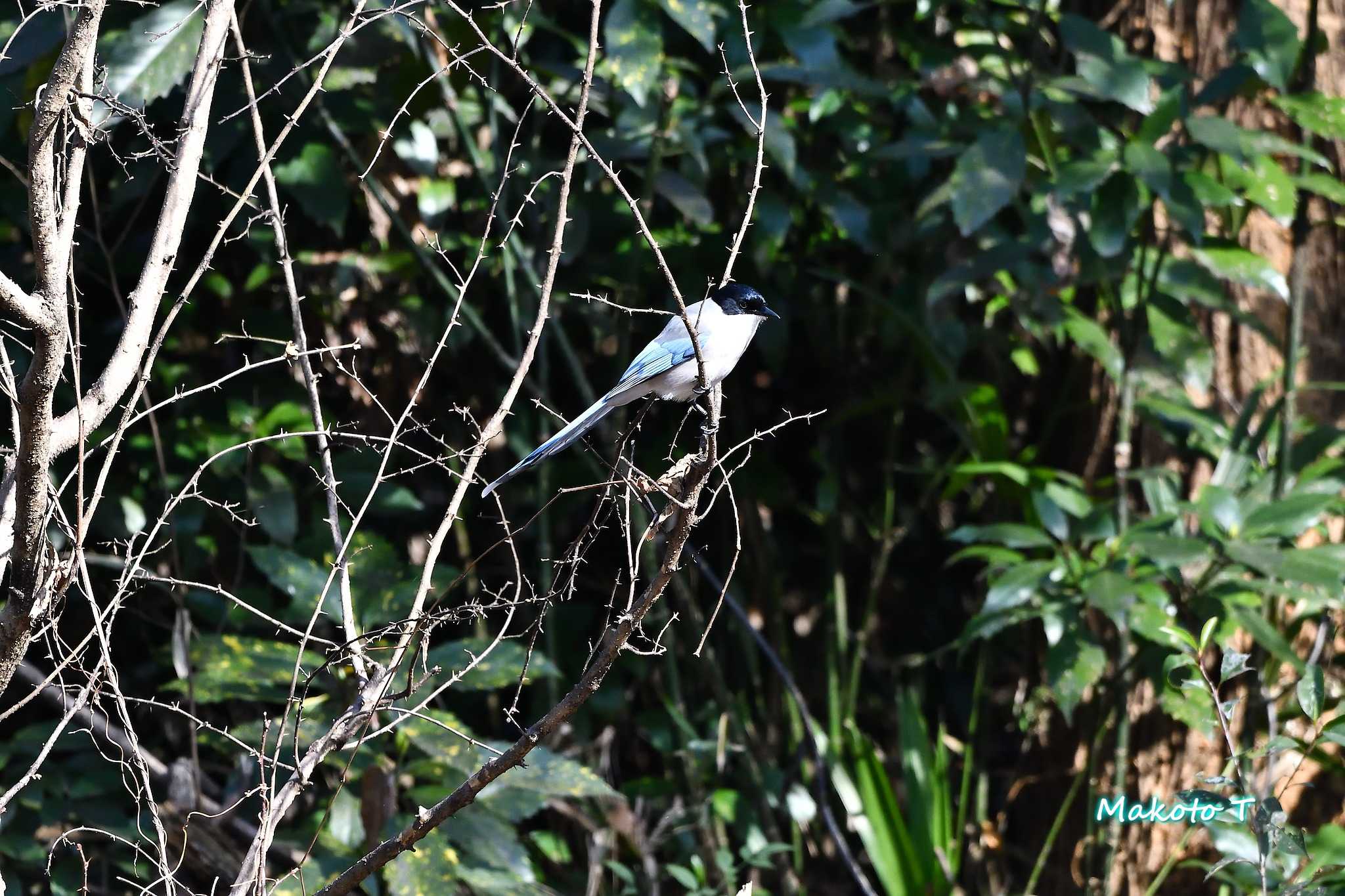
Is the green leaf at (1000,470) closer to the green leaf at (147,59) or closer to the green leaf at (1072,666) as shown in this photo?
the green leaf at (1072,666)

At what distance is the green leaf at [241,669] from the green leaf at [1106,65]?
2825 mm

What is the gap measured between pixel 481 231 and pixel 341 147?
1.76 feet

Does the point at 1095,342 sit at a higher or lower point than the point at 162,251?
lower

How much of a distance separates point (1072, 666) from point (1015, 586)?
287mm

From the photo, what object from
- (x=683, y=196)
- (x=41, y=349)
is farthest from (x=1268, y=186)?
(x=41, y=349)

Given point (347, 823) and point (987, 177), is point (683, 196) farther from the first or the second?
point (347, 823)

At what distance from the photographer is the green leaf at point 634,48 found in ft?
11.6

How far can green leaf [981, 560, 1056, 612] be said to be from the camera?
3727 mm

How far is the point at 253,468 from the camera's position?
4.00 meters

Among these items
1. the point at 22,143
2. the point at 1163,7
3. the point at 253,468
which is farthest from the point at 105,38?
the point at 1163,7

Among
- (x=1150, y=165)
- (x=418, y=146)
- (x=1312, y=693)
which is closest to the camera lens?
(x=1312, y=693)

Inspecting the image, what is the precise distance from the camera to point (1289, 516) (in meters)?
3.65

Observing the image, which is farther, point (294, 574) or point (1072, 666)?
point (1072, 666)

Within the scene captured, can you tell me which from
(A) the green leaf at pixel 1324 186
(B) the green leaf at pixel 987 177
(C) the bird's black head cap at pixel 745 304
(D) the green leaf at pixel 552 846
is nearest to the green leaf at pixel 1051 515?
(B) the green leaf at pixel 987 177
